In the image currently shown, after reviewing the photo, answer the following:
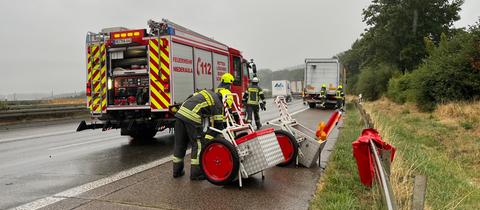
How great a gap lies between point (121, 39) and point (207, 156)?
4.74m

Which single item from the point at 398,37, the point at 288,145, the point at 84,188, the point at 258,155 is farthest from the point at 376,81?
the point at 84,188

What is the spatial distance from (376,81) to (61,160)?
3328 cm

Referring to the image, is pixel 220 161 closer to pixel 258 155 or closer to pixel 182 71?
pixel 258 155

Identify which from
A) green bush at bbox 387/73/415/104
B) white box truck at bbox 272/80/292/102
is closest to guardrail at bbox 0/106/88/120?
green bush at bbox 387/73/415/104

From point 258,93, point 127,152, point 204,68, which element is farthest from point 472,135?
point 127,152

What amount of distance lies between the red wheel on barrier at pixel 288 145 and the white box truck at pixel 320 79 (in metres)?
18.4

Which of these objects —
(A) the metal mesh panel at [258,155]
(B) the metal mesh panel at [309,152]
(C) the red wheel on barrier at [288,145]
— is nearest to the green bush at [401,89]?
(B) the metal mesh panel at [309,152]

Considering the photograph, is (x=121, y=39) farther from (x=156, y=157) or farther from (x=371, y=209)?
(x=371, y=209)

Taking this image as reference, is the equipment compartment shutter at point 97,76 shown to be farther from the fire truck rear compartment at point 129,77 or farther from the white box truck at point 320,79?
the white box truck at point 320,79

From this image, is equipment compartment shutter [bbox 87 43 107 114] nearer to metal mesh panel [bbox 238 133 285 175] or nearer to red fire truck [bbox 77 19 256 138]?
red fire truck [bbox 77 19 256 138]

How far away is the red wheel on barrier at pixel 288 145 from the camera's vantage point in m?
6.21

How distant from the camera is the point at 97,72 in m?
9.21

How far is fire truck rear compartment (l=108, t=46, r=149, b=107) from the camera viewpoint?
8945 mm

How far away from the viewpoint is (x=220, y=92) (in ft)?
19.7
